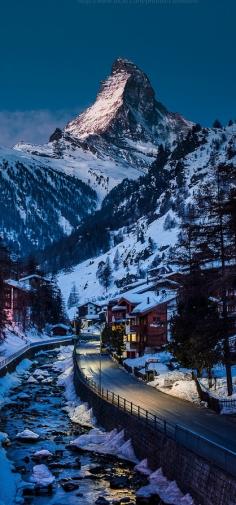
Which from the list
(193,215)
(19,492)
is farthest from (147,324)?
(19,492)

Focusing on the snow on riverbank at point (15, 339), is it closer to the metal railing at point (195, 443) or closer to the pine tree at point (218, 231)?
the pine tree at point (218, 231)

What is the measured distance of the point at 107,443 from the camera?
4244 centimetres

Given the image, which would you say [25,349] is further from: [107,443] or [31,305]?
[107,443]

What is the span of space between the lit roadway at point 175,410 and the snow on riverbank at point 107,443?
304cm

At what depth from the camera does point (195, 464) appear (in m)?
28.1

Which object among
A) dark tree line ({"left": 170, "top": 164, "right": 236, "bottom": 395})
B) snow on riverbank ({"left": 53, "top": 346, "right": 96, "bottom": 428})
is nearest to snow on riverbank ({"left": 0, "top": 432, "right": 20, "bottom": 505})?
snow on riverbank ({"left": 53, "top": 346, "right": 96, "bottom": 428})

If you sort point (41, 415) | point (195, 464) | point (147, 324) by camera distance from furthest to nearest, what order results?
point (147, 324), point (41, 415), point (195, 464)

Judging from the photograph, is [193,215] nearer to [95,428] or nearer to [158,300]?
[95,428]

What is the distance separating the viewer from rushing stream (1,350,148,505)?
31.3 metres

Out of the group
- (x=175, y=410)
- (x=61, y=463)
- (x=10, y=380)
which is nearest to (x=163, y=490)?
(x=61, y=463)

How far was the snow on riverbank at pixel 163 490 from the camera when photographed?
28.6m

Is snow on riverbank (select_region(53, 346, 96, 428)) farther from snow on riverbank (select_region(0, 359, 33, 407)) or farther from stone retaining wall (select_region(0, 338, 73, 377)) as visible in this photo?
stone retaining wall (select_region(0, 338, 73, 377))

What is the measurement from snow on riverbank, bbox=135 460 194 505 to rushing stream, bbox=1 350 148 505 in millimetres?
805

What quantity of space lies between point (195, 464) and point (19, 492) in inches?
400
